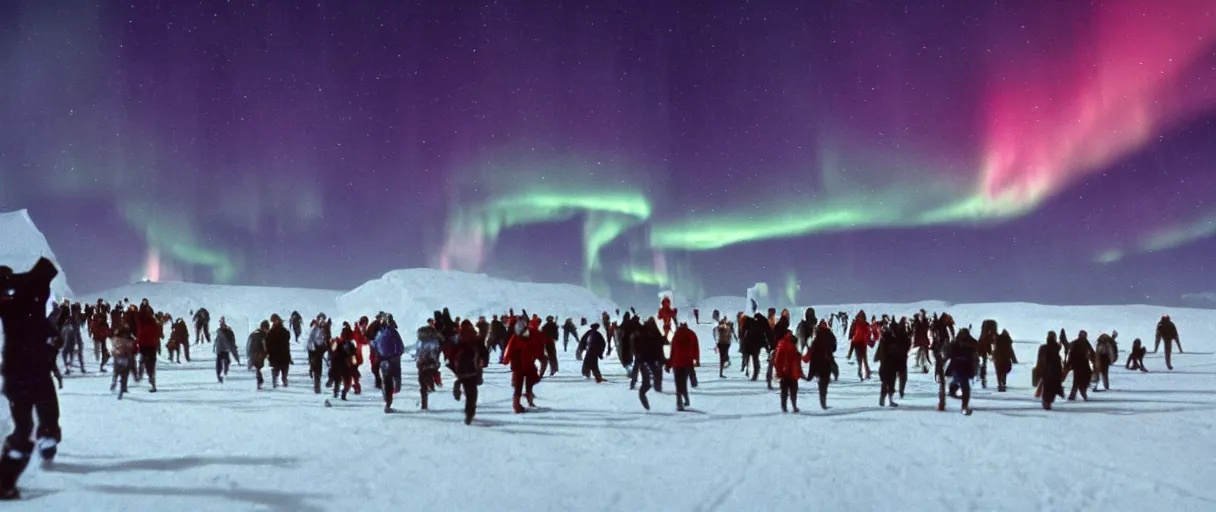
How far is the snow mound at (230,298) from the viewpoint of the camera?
88125mm

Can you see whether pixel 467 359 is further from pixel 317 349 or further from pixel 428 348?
pixel 317 349

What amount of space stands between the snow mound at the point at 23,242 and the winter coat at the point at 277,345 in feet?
204

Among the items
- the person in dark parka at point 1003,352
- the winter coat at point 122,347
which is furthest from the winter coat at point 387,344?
the person in dark parka at point 1003,352

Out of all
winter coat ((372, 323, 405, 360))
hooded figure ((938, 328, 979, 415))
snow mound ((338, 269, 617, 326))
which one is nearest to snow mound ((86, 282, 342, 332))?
snow mound ((338, 269, 617, 326))

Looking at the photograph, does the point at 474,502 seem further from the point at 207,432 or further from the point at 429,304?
the point at 429,304

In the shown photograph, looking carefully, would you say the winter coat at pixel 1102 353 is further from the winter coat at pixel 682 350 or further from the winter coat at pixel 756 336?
the winter coat at pixel 682 350

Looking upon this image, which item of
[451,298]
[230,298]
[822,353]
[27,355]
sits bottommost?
[822,353]

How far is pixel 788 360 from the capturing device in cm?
1340

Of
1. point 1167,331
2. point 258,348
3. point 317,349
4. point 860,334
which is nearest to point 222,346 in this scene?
point 258,348

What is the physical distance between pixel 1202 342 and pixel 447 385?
133 feet

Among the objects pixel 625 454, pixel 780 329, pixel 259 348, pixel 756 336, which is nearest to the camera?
pixel 625 454

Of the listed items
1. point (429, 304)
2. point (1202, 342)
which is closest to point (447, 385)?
point (1202, 342)

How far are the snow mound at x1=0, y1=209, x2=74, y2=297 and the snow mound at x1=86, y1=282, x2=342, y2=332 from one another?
11.8m

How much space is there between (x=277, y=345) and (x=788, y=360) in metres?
10.9
